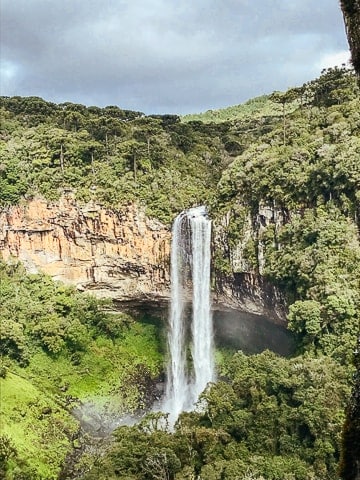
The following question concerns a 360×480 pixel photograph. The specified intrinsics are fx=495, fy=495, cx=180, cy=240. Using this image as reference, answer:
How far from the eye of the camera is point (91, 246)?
100ft

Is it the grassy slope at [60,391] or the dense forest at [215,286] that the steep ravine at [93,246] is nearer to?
the dense forest at [215,286]

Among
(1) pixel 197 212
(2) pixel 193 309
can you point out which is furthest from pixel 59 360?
(1) pixel 197 212

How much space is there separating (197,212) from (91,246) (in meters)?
6.94

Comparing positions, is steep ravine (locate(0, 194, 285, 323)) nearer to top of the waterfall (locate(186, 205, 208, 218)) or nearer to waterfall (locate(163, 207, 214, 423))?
waterfall (locate(163, 207, 214, 423))

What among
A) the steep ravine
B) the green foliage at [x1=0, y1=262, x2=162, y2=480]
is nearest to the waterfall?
the steep ravine

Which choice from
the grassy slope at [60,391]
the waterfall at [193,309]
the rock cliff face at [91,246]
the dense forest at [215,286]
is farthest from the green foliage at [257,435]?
the rock cliff face at [91,246]

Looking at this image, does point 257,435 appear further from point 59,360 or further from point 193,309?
point 59,360

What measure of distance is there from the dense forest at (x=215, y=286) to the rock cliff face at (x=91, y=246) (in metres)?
0.86

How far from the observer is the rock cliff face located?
29703 millimetres

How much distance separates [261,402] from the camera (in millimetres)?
17344

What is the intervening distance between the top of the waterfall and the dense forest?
63 cm

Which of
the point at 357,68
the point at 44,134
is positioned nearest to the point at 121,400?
the point at 44,134

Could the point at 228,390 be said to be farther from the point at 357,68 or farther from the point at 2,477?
the point at 357,68

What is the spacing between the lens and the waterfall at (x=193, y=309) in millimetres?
27984
